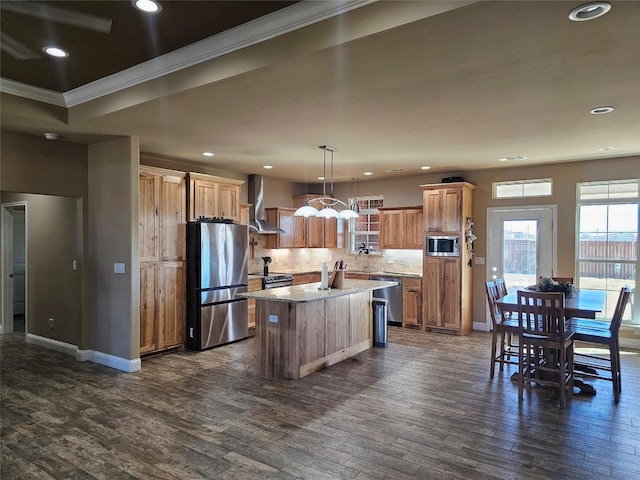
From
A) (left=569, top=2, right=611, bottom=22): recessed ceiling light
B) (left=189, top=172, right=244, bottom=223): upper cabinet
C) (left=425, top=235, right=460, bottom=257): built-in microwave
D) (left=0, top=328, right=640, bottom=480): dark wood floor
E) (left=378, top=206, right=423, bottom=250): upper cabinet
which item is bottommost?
(left=0, top=328, right=640, bottom=480): dark wood floor

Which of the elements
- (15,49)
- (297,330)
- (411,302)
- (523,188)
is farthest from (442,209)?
(15,49)

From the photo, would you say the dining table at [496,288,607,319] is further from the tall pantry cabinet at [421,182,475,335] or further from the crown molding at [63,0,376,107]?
the crown molding at [63,0,376,107]

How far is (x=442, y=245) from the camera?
6891 mm

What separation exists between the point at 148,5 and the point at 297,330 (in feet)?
10.7

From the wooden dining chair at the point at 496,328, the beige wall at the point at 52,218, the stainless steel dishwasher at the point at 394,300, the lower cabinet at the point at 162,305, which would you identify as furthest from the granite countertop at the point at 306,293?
the beige wall at the point at 52,218

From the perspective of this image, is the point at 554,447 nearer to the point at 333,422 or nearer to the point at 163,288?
the point at 333,422

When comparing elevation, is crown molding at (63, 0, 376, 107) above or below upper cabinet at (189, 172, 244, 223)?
above

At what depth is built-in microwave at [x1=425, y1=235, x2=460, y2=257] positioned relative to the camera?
677cm

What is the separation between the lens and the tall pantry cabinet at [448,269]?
22.1ft

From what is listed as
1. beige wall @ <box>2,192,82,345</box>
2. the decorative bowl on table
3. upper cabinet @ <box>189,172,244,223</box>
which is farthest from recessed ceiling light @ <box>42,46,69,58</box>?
the decorative bowl on table

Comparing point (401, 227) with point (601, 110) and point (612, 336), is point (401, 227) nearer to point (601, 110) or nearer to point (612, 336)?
point (612, 336)

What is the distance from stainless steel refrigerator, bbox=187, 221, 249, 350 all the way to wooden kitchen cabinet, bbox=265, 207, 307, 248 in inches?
61.4

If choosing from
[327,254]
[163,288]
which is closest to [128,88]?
[163,288]

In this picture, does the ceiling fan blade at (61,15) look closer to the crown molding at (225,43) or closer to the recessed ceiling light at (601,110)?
the crown molding at (225,43)
